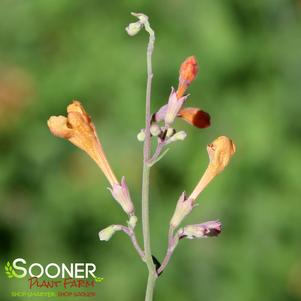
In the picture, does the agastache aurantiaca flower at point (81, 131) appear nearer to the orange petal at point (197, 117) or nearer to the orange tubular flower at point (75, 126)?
the orange tubular flower at point (75, 126)

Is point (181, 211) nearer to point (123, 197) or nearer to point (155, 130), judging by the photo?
point (123, 197)

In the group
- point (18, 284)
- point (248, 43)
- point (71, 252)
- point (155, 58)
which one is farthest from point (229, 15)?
point (18, 284)

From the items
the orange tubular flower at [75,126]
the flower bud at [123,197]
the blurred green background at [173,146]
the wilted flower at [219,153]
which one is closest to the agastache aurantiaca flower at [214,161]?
the wilted flower at [219,153]

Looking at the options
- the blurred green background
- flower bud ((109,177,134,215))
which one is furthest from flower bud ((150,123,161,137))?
the blurred green background

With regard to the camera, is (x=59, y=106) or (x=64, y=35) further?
(x=64, y=35)

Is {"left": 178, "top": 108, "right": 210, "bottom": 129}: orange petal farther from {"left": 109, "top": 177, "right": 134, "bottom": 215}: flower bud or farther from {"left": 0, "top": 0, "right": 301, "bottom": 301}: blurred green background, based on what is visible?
{"left": 0, "top": 0, "right": 301, "bottom": 301}: blurred green background

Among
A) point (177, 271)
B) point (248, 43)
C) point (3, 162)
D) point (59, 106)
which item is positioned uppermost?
→ point (248, 43)

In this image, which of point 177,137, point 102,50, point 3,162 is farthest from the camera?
point 102,50

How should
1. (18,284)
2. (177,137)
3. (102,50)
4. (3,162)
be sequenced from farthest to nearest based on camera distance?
(102,50) → (3,162) → (18,284) → (177,137)

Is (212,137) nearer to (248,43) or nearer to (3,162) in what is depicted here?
(248,43)
